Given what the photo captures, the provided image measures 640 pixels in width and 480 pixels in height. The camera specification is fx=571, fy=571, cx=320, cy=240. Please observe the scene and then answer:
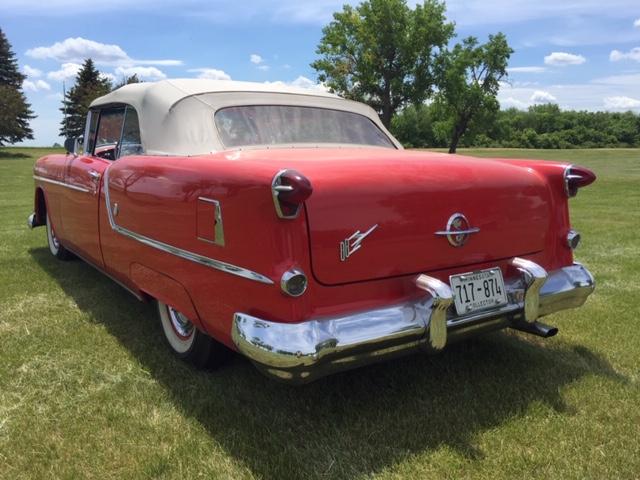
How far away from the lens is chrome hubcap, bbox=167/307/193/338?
3.20 m

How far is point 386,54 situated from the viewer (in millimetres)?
35250

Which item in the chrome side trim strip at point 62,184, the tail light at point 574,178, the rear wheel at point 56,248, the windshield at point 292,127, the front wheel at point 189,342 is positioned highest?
the windshield at point 292,127

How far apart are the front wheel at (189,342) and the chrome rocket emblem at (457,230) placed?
1337mm

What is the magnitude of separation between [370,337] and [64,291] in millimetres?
3355

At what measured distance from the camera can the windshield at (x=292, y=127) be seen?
3.31m

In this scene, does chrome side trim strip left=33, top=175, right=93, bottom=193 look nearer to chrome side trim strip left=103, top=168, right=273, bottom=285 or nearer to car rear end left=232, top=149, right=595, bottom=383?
chrome side trim strip left=103, top=168, right=273, bottom=285

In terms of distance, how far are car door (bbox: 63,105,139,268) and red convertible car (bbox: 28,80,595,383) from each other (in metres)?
0.19

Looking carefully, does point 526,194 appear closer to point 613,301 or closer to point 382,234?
point 382,234

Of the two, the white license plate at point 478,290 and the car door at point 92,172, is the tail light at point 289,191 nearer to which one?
the white license plate at point 478,290

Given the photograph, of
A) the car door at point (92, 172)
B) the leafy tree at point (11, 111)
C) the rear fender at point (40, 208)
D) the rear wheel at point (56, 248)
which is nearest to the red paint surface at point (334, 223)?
the car door at point (92, 172)

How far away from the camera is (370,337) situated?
7.57 feet

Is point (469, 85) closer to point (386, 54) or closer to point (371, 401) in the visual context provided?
point (386, 54)

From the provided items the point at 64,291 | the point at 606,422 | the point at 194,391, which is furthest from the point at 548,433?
the point at 64,291

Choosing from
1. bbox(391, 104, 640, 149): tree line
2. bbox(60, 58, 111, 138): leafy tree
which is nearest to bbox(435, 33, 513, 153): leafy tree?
bbox(391, 104, 640, 149): tree line
